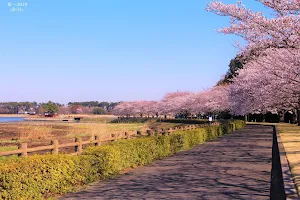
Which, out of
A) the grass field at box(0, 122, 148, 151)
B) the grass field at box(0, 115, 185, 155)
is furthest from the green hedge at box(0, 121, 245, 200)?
the grass field at box(0, 122, 148, 151)

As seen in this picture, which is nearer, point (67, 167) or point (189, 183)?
point (67, 167)

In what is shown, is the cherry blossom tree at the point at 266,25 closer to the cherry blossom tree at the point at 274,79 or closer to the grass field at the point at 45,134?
the cherry blossom tree at the point at 274,79

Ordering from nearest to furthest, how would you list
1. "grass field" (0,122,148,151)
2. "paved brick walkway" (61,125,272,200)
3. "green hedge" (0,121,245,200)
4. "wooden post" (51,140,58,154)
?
"green hedge" (0,121,245,200) < "paved brick walkway" (61,125,272,200) < "wooden post" (51,140,58,154) < "grass field" (0,122,148,151)

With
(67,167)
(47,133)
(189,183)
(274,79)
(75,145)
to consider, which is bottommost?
(47,133)

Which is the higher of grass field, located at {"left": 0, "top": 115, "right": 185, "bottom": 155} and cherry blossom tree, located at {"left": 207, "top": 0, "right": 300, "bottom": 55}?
cherry blossom tree, located at {"left": 207, "top": 0, "right": 300, "bottom": 55}

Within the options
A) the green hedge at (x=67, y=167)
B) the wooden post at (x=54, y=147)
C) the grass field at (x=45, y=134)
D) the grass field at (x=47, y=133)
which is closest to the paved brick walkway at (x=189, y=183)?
the green hedge at (x=67, y=167)

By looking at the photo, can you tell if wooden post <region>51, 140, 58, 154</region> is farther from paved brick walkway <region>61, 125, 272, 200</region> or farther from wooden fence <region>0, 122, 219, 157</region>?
paved brick walkway <region>61, 125, 272, 200</region>

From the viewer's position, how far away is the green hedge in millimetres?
6648

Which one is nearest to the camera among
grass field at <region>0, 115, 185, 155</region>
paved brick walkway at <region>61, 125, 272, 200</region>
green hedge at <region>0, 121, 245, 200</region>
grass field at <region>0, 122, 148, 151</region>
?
green hedge at <region>0, 121, 245, 200</region>

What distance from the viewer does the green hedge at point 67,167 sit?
6.65 meters

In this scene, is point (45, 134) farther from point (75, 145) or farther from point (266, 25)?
point (266, 25)

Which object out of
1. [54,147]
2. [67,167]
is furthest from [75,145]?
[67,167]

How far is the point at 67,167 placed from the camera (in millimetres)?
8508

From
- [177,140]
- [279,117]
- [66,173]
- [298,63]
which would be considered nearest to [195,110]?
[279,117]
